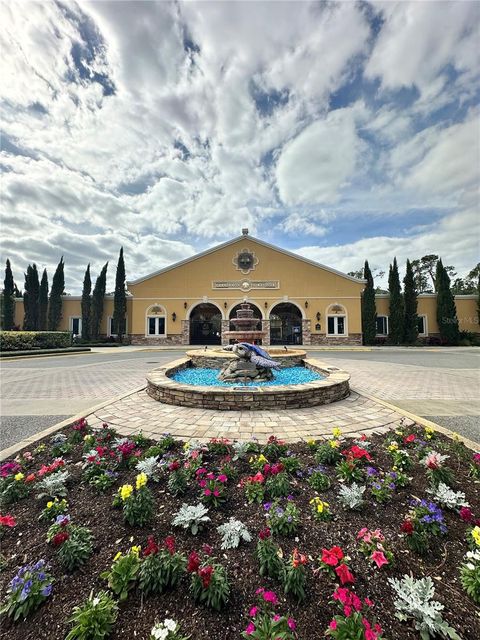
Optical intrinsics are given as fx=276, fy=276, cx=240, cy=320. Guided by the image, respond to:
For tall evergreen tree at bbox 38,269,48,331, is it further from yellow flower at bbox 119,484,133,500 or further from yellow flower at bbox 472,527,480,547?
yellow flower at bbox 472,527,480,547

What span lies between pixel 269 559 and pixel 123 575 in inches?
35.7

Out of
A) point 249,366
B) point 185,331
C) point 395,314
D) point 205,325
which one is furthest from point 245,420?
point 395,314

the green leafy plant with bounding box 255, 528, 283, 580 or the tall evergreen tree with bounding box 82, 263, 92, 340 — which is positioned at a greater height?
the tall evergreen tree with bounding box 82, 263, 92, 340

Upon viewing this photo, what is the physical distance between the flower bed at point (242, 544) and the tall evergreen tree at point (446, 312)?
1021 inches

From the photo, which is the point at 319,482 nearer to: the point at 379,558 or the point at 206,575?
the point at 379,558

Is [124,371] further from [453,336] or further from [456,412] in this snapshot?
[453,336]

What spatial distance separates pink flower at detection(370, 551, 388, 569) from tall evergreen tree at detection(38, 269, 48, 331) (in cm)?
3239

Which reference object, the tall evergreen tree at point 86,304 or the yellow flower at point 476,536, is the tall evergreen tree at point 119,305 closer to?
the tall evergreen tree at point 86,304

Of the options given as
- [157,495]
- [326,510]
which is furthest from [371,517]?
[157,495]

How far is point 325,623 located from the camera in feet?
4.94

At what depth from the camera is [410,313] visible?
24.6 metres

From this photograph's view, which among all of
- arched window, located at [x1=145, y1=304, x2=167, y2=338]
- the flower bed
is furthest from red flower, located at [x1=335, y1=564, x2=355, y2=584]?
arched window, located at [x1=145, y1=304, x2=167, y2=338]

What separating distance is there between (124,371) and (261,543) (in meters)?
9.54

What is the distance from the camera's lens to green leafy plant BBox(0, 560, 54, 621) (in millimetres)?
1565
